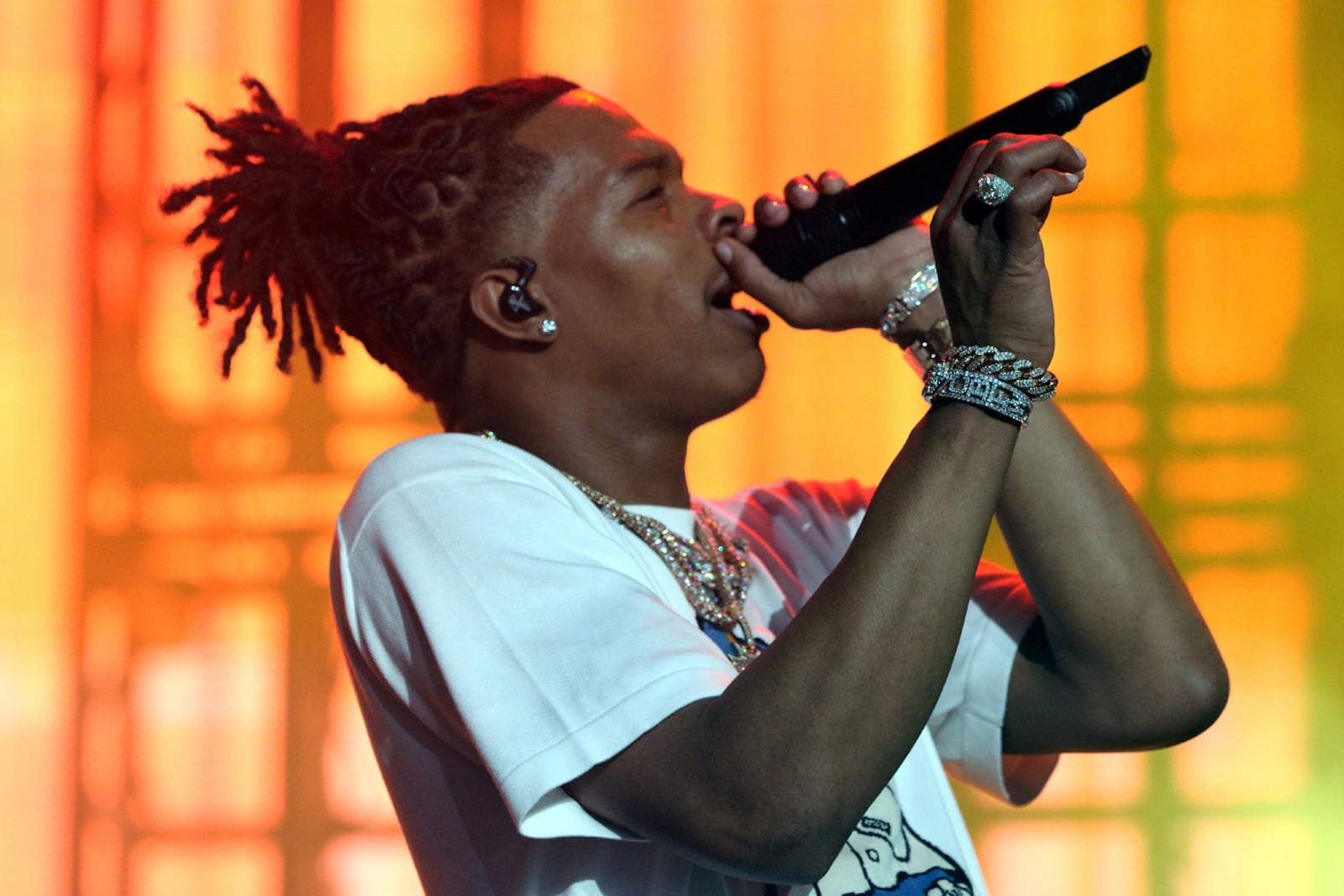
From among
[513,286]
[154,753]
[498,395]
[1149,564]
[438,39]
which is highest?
[438,39]

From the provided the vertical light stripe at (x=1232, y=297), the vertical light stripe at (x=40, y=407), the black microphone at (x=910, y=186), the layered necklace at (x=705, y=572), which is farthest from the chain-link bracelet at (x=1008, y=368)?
the vertical light stripe at (x=40, y=407)

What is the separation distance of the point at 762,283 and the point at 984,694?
456mm

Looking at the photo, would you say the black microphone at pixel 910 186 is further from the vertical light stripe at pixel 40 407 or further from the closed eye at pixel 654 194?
the vertical light stripe at pixel 40 407

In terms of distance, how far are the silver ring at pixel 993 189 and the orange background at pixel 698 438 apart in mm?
1336

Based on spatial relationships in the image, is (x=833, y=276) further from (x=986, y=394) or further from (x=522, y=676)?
(x=522, y=676)

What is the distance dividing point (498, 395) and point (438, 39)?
4.10ft

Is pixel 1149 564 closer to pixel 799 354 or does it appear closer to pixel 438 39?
pixel 799 354

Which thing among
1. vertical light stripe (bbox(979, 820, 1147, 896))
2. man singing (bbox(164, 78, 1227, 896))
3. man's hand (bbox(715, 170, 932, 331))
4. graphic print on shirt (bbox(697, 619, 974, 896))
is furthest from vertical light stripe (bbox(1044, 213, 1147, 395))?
graphic print on shirt (bbox(697, 619, 974, 896))

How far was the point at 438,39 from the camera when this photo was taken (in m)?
2.30

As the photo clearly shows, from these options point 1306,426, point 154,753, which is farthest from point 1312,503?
point 154,753

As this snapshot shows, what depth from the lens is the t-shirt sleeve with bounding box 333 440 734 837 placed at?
0.85 metres

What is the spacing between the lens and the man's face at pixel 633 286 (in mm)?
1231

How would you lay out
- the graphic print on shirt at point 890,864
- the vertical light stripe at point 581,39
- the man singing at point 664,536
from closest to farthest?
the man singing at point 664,536 < the graphic print on shirt at point 890,864 < the vertical light stripe at point 581,39

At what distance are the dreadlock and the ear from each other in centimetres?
3
